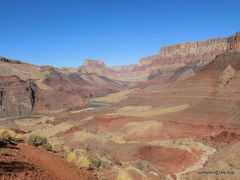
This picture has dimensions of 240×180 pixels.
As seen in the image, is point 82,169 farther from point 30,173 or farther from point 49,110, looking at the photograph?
point 49,110

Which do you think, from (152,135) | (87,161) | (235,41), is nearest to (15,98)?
(152,135)

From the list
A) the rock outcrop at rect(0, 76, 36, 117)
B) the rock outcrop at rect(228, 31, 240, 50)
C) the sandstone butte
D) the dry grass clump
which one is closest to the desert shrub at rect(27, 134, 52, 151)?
the sandstone butte

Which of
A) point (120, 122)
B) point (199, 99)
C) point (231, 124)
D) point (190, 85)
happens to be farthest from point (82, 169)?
point (190, 85)

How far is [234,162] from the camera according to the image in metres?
15.5

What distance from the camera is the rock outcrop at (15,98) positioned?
80.1 metres

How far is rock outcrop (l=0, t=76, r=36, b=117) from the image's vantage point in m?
80.1

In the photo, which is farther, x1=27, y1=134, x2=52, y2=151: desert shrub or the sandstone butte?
x1=27, y1=134, x2=52, y2=151: desert shrub

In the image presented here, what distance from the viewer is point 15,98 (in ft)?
277

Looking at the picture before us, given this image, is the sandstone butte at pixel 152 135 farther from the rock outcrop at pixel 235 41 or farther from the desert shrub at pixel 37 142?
the desert shrub at pixel 37 142

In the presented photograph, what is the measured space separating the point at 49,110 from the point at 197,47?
15244cm

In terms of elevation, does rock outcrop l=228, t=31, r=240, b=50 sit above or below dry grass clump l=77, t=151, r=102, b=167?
above

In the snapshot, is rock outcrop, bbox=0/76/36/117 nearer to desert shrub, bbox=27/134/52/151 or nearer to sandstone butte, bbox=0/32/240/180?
sandstone butte, bbox=0/32/240/180

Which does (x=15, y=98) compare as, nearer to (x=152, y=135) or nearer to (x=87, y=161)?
(x=152, y=135)

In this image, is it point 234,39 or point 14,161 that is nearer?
point 14,161
